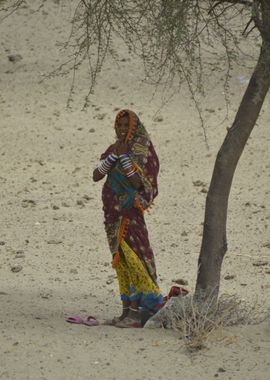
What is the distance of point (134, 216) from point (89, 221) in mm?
3794

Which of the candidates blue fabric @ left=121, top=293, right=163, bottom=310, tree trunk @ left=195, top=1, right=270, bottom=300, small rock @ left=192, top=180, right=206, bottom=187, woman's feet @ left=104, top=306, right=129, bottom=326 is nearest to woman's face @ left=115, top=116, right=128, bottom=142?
tree trunk @ left=195, top=1, right=270, bottom=300

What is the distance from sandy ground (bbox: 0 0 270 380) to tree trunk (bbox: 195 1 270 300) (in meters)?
0.49

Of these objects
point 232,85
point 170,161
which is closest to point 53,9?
point 232,85

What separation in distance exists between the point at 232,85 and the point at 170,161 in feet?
7.44

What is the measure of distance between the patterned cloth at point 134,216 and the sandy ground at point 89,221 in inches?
13.9

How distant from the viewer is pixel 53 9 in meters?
16.0

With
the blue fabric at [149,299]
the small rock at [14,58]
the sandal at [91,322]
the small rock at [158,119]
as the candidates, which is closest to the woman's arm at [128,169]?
the blue fabric at [149,299]

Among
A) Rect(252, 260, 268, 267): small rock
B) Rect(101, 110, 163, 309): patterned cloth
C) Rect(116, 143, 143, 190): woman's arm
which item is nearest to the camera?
Rect(116, 143, 143, 190): woman's arm

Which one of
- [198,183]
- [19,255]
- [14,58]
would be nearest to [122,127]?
[19,255]

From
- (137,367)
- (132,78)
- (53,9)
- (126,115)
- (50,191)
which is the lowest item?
(137,367)

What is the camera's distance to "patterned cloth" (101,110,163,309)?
660cm

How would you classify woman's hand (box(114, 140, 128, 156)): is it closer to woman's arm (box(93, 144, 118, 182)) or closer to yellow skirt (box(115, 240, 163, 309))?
woman's arm (box(93, 144, 118, 182))

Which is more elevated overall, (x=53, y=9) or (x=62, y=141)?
(x=53, y=9)

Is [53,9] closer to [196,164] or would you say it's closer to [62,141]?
[62,141]
